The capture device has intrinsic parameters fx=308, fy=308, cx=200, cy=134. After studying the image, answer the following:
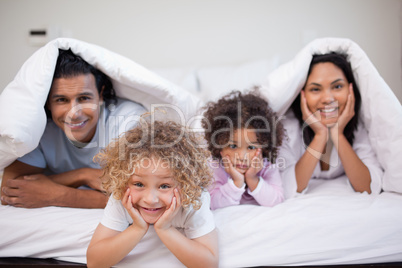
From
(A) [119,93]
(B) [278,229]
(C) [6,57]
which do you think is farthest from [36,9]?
(B) [278,229]

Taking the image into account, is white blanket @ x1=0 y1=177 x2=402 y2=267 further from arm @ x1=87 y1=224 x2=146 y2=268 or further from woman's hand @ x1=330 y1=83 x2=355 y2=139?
woman's hand @ x1=330 y1=83 x2=355 y2=139

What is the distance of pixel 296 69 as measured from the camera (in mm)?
1094

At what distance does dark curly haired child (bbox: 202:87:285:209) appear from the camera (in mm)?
938

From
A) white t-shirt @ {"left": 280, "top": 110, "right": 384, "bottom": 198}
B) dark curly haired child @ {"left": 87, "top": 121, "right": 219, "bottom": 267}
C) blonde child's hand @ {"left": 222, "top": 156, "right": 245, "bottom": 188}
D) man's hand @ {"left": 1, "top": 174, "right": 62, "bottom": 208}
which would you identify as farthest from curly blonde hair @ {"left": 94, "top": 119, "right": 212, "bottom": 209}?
white t-shirt @ {"left": 280, "top": 110, "right": 384, "bottom": 198}

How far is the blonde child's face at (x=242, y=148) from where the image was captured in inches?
37.0

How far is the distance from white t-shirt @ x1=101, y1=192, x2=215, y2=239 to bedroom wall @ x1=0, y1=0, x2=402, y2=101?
1172 mm

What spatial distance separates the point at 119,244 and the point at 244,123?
0.51 m

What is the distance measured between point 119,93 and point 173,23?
0.80 meters

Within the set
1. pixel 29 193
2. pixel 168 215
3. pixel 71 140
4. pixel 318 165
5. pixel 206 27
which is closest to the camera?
pixel 168 215

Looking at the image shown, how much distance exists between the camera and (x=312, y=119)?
3.53 feet

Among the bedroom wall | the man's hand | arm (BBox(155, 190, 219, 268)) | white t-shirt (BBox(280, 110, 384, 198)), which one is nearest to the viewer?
arm (BBox(155, 190, 219, 268))

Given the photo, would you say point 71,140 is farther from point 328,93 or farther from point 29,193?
point 328,93

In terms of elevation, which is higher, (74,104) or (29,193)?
(74,104)

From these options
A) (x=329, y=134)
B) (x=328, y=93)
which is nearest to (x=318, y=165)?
(x=329, y=134)
